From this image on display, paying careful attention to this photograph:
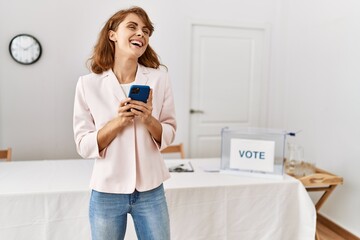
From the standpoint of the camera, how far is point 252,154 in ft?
6.85

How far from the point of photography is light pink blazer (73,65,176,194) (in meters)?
1.10

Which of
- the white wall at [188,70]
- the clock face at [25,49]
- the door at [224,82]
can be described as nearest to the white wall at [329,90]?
the white wall at [188,70]

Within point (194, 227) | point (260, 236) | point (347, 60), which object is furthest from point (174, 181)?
point (347, 60)

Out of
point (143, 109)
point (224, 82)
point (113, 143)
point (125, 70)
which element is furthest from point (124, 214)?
point (224, 82)

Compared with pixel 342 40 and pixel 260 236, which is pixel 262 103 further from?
pixel 260 236

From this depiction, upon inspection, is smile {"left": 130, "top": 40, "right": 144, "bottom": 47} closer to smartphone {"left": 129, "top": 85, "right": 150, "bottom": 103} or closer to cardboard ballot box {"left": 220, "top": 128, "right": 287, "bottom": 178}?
smartphone {"left": 129, "top": 85, "right": 150, "bottom": 103}

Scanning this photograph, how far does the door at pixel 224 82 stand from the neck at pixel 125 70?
2369mm

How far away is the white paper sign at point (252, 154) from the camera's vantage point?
2.05 metres

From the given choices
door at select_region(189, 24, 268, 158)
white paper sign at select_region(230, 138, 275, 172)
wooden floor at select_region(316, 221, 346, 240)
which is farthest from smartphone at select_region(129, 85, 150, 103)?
door at select_region(189, 24, 268, 158)

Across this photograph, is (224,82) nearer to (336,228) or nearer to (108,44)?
(336,228)

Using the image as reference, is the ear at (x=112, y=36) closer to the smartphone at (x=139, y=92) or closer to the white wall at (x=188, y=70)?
the smartphone at (x=139, y=92)

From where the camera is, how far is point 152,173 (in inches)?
44.4

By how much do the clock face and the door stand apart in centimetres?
162

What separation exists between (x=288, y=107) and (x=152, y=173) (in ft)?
8.87
